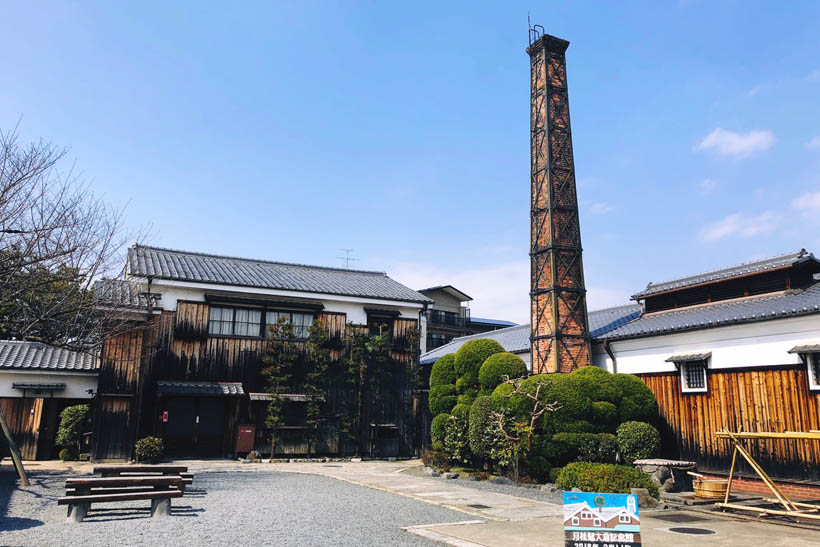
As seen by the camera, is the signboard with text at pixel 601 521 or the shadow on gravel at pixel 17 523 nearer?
the signboard with text at pixel 601 521

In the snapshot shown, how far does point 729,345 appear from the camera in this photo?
15023 millimetres

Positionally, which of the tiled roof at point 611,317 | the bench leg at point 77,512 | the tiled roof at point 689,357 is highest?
the tiled roof at point 611,317

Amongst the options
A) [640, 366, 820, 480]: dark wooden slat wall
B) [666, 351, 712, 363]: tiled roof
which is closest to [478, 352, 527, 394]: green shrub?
[640, 366, 820, 480]: dark wooden slat wall

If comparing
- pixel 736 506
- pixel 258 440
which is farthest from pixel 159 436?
pixel 736 506

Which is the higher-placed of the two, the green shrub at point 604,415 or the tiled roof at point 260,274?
the tiled roof at point 260,274

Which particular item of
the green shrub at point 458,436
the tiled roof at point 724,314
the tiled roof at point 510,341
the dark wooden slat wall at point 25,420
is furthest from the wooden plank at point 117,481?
the tiled roof at point 510,341

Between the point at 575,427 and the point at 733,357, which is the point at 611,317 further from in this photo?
the point at 575,427

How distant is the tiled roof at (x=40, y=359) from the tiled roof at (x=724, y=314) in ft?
59.8

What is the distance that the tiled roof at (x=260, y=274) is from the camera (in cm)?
2208

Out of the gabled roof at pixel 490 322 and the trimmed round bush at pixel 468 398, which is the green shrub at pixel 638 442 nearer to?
the trimmed round bush at pixel 468 398

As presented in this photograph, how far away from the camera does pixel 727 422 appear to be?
48.2ft

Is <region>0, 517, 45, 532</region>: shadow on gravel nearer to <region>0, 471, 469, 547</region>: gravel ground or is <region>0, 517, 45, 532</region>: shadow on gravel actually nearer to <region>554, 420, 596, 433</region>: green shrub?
<region>0, 471, 469, 547</region>: gravel ground

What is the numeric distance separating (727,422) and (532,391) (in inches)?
190

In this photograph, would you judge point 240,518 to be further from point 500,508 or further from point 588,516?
point 588,516
